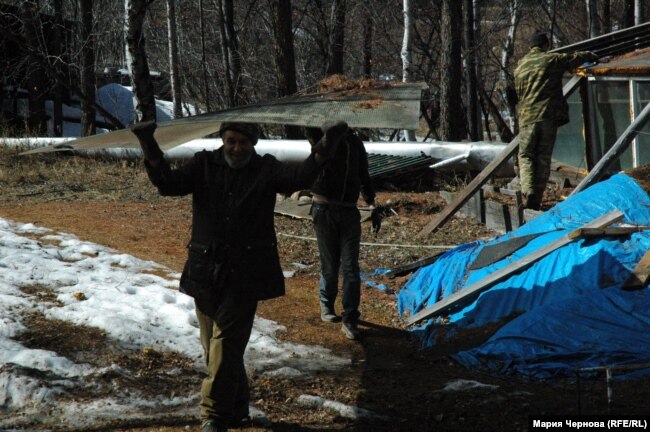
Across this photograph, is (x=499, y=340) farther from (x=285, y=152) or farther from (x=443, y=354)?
(x=285, y=152)

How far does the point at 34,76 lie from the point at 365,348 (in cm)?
2177

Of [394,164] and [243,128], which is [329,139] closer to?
[243,128]

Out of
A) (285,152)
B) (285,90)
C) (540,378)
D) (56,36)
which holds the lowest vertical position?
(540,378)

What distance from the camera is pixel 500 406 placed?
5285mm

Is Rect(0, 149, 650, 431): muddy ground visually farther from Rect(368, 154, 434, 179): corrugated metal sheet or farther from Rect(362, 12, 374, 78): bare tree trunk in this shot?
Rect(362, 12, 374, 78): bare tree trunk

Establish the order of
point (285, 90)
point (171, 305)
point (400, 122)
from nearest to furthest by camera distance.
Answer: point (400, 122) → point (171, 305) → point (285, 90)

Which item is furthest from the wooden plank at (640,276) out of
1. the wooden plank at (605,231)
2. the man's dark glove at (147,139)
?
the man's dark glove at (147,139)

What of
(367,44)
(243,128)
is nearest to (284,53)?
(367,44)

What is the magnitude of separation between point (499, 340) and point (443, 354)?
46 cm

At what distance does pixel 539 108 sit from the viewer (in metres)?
10.2

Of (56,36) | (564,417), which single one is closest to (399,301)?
(564,417)

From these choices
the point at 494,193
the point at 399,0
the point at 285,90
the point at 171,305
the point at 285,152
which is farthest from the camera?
the point at 399,0

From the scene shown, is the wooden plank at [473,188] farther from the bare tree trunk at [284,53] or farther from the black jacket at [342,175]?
the bare tree trunk at [284,53]

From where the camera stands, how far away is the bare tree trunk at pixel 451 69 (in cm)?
1633
